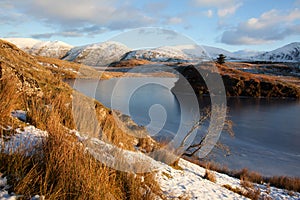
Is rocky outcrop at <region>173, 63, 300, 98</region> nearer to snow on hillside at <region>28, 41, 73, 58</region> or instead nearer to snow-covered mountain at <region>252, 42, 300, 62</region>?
snow-covered mountain at <region>252, 42, 300, 62</region>

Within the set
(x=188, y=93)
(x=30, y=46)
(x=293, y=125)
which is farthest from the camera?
(x=30, y=46)

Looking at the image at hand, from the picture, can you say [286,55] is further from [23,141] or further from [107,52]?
[23,141]

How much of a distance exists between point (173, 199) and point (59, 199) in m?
1.71

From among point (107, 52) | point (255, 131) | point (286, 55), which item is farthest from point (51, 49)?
point (255, 131)

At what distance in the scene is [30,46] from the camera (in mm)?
177750

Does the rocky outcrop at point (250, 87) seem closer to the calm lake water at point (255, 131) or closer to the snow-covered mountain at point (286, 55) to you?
the calm lake water at point (255, 131)

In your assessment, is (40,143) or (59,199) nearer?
(59,199)

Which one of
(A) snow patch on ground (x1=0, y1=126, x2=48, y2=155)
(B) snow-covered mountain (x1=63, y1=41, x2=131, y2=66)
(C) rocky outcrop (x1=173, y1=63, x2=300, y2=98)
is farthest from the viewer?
(C) rocky outcrop (x1=173, y1=63, x2=300, y2=98)

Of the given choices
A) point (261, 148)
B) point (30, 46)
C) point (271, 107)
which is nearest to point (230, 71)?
point (271, 107)

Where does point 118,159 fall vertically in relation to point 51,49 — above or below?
below

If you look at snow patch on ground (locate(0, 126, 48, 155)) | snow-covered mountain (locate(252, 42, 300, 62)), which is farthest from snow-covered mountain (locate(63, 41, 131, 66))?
snow-covered mountain (locate(252, 42, 300, 62))

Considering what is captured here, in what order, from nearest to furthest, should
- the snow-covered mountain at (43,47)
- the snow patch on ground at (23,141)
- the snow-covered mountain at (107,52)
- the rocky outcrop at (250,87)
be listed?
the snow patch on ground at (23,141)
the snow-covered mountain at (107,52)
the rocky outcrop at (250,87)
the snow-covered mountain at (43,47)

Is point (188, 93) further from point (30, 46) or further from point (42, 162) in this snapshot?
point (30, 46)

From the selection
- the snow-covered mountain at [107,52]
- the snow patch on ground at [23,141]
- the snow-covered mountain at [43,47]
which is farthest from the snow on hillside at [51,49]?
the snow patch on ground at [23,141]
